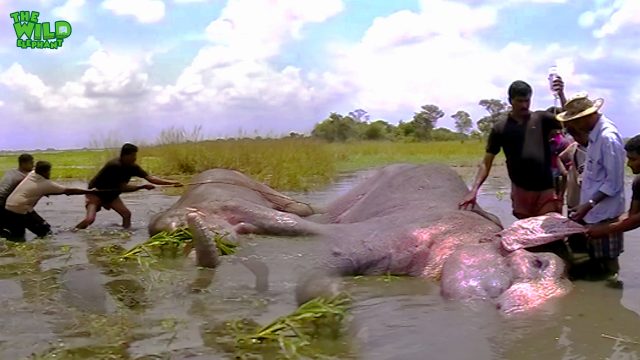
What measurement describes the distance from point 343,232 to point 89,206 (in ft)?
16.1

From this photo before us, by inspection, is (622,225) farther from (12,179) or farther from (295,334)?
(12,179)

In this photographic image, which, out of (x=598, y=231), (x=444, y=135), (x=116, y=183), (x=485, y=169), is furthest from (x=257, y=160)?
(x=444, y=135)

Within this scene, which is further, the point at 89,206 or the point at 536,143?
the point at 89,206

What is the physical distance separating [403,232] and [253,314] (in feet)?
6.25

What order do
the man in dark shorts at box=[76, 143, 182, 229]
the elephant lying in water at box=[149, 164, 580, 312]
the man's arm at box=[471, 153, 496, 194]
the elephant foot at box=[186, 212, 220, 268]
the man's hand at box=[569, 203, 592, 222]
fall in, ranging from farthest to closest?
the man in dark shorts at box=[76, 143, 182, 229], the man's arm at box=[471, 153, 496, 194], the elephant foot at box=[186, 212, 220, 268], the man's hand at box=[569, 203, 592, 222], the elephant lying in water at box=[149, 164, 580, 312]

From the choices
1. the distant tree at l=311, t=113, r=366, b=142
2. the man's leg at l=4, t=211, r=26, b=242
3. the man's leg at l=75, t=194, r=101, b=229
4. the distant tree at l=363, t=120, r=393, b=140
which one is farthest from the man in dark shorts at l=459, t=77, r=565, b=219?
the distant tree at l=363, t=120, r=393, b=140

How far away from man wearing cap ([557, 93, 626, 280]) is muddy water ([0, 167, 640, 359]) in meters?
0.37

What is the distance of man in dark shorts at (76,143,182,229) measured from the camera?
1092 cm

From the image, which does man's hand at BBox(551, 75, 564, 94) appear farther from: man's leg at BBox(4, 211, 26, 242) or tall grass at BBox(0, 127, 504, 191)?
tall grass at BBox(0, 127, 504, 191)

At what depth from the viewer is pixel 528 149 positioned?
7.24m

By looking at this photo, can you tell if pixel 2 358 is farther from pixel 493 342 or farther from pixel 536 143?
pixel 536 143

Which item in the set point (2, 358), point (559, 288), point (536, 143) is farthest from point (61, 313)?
point (536, 143)

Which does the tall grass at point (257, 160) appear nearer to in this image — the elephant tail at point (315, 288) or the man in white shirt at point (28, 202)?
the man in white shirt at point (28, 202)

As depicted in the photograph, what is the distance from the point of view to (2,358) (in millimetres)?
4469
